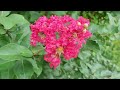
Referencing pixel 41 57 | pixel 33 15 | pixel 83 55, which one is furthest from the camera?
pixel 33 15

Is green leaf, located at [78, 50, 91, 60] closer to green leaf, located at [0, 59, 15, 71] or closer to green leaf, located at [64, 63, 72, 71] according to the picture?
green leaf, located at [64, 63, 72, 71]

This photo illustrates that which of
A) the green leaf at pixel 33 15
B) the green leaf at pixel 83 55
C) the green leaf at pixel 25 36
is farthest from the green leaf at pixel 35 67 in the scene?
the green leaf at pixel 33 15

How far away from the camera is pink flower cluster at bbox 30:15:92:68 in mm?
1336

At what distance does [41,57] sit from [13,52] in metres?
0.18

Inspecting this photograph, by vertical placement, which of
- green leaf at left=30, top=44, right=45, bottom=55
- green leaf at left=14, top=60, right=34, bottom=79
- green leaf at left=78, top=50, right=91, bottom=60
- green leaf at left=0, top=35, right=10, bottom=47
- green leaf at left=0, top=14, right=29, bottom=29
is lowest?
green leaf at left=14, top=60, right=34, bottom=79

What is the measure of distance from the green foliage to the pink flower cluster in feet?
0.18

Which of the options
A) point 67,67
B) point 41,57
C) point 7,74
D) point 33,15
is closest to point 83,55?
point 67,67

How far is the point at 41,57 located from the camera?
57.4 inches

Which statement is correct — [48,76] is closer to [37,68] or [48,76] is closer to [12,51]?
[37,68]

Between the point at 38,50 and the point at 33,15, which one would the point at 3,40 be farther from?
the point at 33,15

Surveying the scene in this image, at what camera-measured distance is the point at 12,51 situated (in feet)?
4.30

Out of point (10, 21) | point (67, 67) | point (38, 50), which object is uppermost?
point (10, 21)

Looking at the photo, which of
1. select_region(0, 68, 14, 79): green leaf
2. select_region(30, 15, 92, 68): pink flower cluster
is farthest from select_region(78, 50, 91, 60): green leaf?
select_region(0, 68, 14, 79): green leaf
